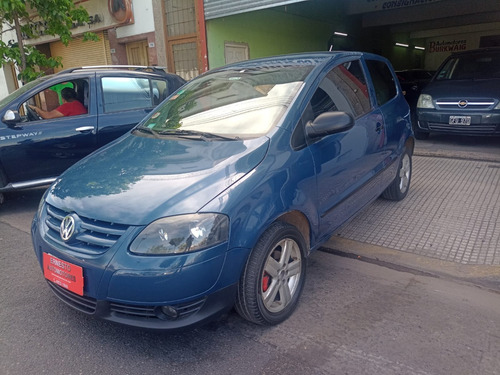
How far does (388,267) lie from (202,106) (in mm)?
2104

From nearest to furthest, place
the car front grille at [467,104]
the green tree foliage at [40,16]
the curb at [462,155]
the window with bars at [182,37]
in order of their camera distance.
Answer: the curb at [462,155] < the car front grille at [467,104] < the green tree foliage at [40,16] < the window with bars at [182,37]

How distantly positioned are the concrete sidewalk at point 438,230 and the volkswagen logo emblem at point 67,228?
2.18 metres

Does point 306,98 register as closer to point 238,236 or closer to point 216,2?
point 238,236

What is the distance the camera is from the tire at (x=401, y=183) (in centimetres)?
459

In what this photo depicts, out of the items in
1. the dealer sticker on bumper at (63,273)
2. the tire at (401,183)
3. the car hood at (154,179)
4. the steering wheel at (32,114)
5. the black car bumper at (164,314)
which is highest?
the steering wheel at (32,114)

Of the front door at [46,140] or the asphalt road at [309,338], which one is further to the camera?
the front door at [46,140]

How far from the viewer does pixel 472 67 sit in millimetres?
7797

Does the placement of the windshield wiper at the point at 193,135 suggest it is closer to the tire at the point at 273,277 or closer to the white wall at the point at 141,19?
the tire at the point at 273,277

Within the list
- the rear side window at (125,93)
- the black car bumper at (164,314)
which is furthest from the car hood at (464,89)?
the black car bumper at (164,314)

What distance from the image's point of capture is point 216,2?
27.3 feet

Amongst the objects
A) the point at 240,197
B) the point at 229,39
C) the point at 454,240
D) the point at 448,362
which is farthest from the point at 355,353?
the point at 229,39

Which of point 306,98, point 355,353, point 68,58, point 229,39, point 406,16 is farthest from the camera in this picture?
point 406,16

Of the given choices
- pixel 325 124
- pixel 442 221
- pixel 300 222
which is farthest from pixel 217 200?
pixel 442 221

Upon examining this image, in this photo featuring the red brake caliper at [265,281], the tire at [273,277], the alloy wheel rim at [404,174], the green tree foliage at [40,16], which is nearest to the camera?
the tire at [273,277]
